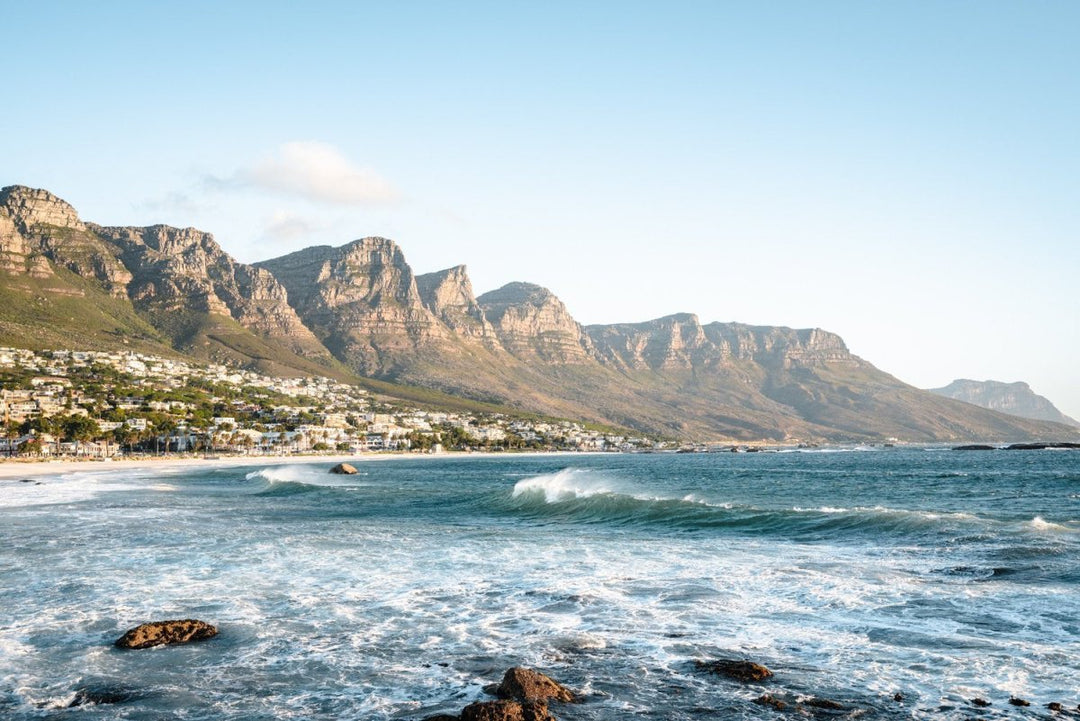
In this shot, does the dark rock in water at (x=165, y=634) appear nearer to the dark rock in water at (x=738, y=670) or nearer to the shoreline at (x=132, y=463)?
the dark rock in water at (x=738, y=670)

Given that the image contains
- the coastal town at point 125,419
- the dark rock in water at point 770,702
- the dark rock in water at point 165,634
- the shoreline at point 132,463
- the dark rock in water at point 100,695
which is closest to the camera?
the dark rock in water at point 770,702

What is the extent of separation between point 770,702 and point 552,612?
7.64 m

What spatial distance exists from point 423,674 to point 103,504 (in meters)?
44.1

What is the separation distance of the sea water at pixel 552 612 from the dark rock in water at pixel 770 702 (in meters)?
0.19

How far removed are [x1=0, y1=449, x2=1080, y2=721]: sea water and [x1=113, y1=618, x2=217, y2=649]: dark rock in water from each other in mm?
378

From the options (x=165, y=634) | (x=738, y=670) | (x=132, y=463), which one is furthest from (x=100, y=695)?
(x=132, y=463)

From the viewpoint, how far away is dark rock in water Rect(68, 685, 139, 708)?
12.7 meters

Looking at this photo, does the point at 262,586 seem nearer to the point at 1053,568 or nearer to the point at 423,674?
the point at 423,674

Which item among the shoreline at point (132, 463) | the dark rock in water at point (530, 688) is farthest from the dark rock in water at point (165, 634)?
the shoreline at point (132, 463)

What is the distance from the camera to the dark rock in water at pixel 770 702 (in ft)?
40.5

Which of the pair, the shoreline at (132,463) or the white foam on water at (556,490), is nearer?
the white foam on water at (556,490)

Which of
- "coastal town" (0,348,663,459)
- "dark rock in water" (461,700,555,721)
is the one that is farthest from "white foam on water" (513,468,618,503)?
"coastal town" (0,348,663,459)

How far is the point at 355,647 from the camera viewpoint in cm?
1636

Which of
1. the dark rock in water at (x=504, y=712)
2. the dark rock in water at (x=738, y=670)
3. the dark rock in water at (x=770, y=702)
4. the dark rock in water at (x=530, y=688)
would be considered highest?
the dark rock in water at (x=504, y=712)
